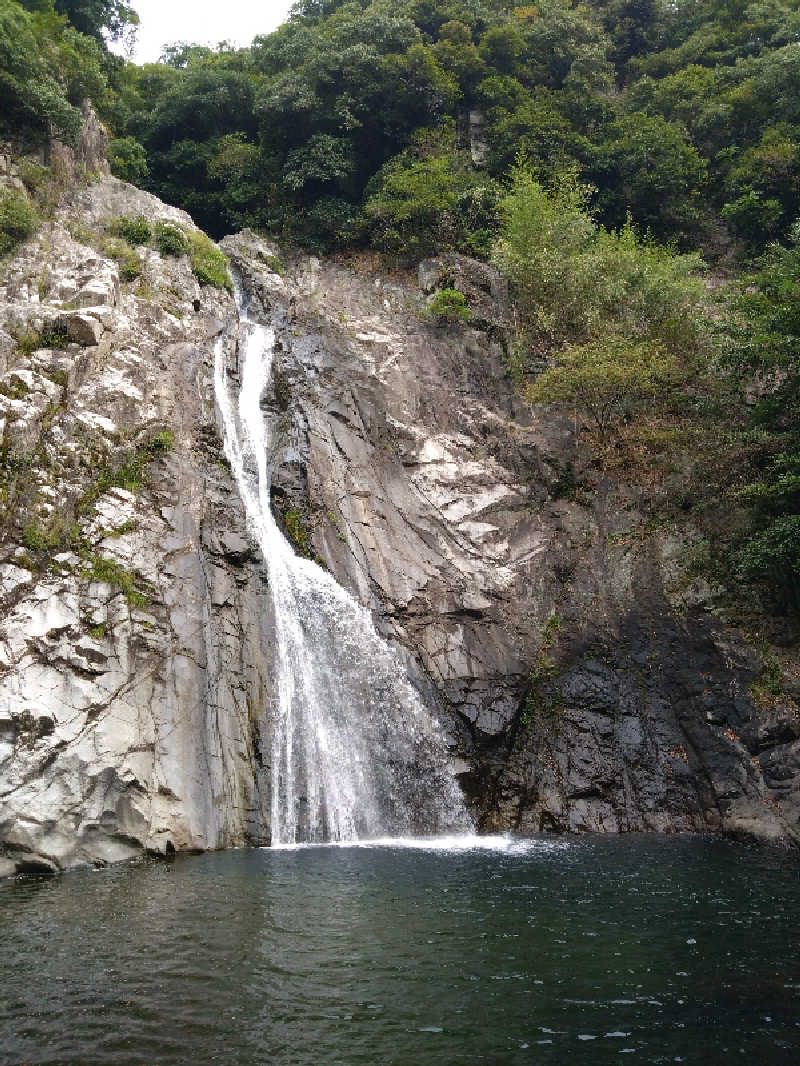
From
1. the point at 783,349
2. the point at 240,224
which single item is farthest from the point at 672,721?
the point at 240,224

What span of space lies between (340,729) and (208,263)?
719 inches

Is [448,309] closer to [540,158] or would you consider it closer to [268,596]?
[540,158]

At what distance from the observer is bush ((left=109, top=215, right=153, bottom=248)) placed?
25.9 meters

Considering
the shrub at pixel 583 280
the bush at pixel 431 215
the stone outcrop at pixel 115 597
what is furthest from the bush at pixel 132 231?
the shrub at pixel 583 280

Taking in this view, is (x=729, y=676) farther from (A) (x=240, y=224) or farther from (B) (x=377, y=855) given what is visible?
(A) (x=240, y=224)

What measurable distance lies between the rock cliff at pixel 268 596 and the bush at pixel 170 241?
665 millimetres

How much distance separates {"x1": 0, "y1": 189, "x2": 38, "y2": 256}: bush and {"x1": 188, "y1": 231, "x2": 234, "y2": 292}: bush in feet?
17.0

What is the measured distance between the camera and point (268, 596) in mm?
17625

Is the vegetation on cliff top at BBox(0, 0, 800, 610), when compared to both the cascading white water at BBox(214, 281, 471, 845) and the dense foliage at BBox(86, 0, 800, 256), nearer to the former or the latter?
the dense foliage at BBox(86, 0, 800, 256)

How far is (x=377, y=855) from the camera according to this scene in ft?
44.4

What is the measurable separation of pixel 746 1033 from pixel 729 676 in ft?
41.3

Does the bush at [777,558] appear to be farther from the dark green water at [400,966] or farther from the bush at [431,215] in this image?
the bush at [431,215]

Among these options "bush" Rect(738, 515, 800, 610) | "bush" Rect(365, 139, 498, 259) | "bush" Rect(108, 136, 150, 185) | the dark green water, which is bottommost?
the dark green water

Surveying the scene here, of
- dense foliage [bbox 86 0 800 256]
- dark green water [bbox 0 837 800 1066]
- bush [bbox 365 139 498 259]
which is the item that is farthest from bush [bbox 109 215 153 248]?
dark green water [bbox 0 837 800 1066]
